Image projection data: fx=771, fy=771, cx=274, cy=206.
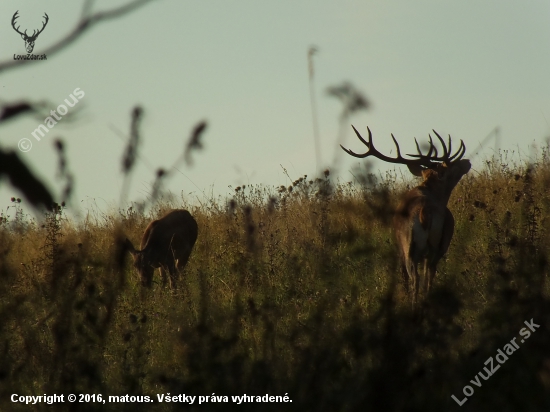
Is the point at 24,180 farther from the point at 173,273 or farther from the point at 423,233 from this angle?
the point at 173,273

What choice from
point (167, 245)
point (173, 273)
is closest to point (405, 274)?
point (173, 273)

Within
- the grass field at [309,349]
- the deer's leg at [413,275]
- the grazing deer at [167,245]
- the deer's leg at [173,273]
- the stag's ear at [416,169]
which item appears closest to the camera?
the grass field at [309,349]

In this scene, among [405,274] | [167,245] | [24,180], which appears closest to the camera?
[24,180]

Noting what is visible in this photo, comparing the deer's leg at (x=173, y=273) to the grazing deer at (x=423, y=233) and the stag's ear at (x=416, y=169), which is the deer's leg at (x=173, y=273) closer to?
the grazing deer at (x=423, y=233)

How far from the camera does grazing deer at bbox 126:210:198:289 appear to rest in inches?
400

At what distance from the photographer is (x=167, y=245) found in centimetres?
1038

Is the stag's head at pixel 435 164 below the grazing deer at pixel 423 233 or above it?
above

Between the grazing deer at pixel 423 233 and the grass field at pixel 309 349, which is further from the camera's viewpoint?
the grazing deer at pixel 423 233

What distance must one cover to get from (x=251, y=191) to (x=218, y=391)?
621 centimetres

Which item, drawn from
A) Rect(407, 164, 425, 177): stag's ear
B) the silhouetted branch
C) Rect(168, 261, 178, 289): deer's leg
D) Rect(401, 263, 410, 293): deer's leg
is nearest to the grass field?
the silhouetted branch

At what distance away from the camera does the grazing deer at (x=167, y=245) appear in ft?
33.4

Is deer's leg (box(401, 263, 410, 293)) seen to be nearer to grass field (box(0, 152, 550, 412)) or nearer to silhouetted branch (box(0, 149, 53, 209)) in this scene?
grass field (box(0, 152, 550, 412))

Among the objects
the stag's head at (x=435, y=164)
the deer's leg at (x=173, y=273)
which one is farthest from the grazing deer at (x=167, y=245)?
the stag's head at (x=435, y=164)

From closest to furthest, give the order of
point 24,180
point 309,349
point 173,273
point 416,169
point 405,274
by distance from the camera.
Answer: point 24,180
point 309,349
point 405,274
point 416,169
point 173,273
